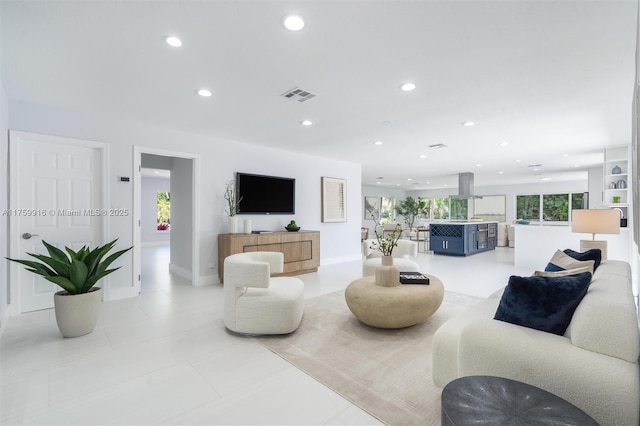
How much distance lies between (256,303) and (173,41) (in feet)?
7.48

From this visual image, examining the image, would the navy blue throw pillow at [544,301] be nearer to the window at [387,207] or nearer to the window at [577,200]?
the window at [387,207]

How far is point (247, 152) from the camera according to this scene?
552 centimetres

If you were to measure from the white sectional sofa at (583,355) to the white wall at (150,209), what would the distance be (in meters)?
10.6

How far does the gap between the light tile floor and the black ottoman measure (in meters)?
0.75

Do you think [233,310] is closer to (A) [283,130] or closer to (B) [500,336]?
(B) [500,336]

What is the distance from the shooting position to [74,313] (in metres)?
2.84

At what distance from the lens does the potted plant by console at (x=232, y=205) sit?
5.02m

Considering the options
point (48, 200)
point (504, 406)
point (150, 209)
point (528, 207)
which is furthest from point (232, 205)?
point (528, 207)

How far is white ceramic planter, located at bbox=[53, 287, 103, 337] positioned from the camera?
9.26 ft

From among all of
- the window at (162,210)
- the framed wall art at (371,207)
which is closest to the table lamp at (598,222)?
the framed wall art at (371,207)

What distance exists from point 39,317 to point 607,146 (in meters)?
9.33

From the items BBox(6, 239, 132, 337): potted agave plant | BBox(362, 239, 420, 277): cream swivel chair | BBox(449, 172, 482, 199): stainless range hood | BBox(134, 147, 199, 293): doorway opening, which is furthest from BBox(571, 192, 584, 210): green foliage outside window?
BBox(6, 239, 132, 337): potted agave plant

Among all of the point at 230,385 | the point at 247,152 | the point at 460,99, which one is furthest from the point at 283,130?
the point at 230,385

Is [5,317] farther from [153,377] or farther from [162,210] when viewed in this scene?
[162,210]
